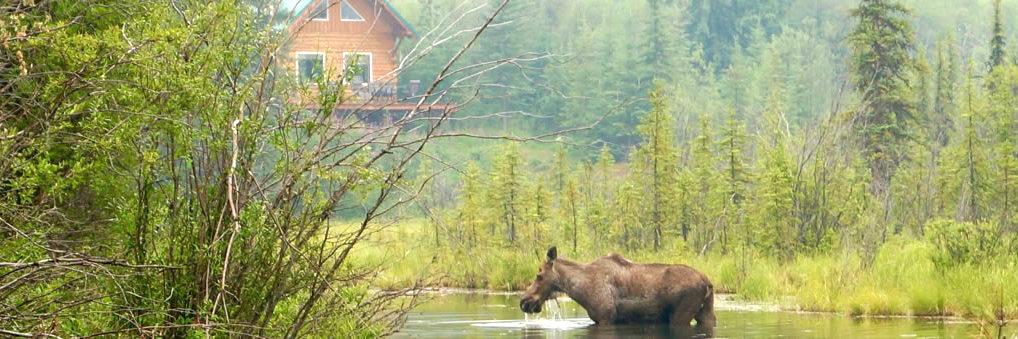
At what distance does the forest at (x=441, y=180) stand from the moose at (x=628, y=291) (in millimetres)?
1777

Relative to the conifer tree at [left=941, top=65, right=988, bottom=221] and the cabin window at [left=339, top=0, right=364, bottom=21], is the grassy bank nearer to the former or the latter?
the conifer tree at [left=941, top=65, right=988, bottom=221]

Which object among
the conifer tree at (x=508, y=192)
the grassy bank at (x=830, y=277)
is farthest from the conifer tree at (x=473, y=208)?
the grassy bank at (x=830, y=277)

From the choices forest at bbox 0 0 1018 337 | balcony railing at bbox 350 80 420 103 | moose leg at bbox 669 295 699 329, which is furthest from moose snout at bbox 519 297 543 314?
balcony railing at bbox 350 80 420 103

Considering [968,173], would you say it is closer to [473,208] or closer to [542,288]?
[473,208]

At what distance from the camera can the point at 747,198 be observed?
31344mm

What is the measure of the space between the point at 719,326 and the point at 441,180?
35.6 metres

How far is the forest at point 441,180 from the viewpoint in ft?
31.0

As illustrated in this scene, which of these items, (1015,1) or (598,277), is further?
(1015,1)

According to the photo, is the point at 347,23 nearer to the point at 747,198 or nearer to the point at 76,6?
the point at 747,198

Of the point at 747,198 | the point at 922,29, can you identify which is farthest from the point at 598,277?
the point at 922,29

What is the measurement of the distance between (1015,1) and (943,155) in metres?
78.1

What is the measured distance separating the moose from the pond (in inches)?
Answer: 10.8

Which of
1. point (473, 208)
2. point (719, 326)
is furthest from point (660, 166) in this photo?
point (719, 326)

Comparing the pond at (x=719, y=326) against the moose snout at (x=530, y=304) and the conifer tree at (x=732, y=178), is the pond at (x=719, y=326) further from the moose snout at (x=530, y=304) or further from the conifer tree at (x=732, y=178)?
the conifer tree at (x=732, y=178)
